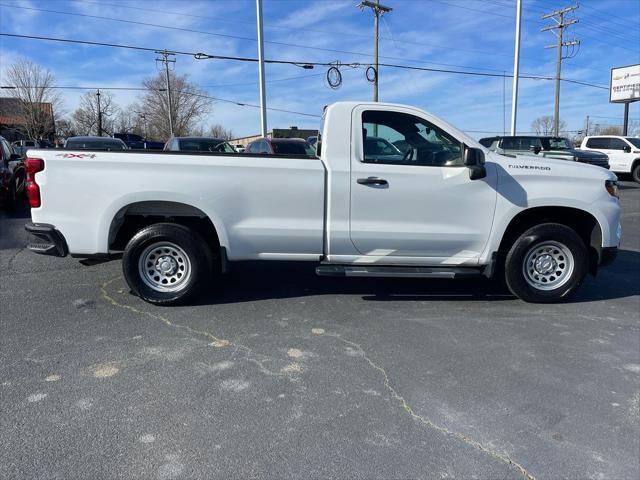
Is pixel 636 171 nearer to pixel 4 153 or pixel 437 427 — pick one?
pixel 437 427

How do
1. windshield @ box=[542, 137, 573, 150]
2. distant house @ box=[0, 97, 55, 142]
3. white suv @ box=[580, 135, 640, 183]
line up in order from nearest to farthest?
windshield @ box=[542, 137, 573, 150] < white suv @ box=[580, 135, 640, 183] < distant house @ box=[0, 97, 55, 142]

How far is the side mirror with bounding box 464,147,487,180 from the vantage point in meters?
4.38

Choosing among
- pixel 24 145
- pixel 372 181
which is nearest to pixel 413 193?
pixel 372 181

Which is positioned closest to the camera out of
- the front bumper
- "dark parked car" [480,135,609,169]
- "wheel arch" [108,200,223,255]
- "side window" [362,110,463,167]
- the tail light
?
the tail light

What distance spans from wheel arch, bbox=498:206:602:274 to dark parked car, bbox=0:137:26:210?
32.8 ft

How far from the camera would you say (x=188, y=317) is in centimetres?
450

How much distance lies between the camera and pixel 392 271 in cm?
471

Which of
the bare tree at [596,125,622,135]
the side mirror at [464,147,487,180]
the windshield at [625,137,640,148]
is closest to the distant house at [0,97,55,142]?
the windshield at [625,137,640,148]

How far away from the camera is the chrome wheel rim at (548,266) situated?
495 centimetres

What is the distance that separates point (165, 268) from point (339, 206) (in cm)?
187

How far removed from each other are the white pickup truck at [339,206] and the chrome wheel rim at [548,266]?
0.01 meters

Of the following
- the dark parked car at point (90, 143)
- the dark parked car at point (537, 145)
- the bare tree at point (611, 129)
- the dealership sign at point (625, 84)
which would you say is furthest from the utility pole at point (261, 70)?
the bare tree at point (611, 129)

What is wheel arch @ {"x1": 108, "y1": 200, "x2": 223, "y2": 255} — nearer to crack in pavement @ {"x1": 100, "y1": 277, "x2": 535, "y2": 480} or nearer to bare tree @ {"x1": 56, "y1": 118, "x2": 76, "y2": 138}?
crack in pavement @ {"x1": 100, "y1": 277, "x2": 535, "y2": 480}

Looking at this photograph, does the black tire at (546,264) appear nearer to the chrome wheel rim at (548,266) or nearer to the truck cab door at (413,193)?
the chrome wheel rim at (548,266)
